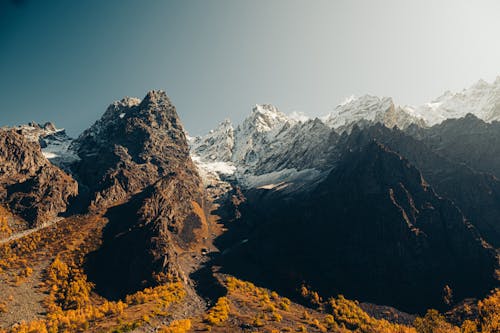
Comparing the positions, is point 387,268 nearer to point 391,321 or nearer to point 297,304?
point 391,321

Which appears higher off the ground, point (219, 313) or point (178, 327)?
point (219, 313)

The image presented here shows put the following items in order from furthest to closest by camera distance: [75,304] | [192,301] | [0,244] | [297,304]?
[0,244]
[297,304]
[192,301]
[75,304]

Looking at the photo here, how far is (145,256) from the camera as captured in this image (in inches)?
7825

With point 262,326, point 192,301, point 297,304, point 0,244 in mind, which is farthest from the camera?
point 0,244

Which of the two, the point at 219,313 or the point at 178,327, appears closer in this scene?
the point at 178,327

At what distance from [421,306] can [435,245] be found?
4509cm

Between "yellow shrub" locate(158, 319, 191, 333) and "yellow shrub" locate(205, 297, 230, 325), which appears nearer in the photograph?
"yellow shrub" locate(158, 319, 191, 333)

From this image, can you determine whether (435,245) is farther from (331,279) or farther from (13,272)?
(13,272)

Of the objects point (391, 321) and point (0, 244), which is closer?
point (391, 321)

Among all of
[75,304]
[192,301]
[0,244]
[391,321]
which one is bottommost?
[391,321]

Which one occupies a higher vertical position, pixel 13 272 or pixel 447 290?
pixel 13 272

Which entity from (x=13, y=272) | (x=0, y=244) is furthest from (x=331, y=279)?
(x=0, y=244)

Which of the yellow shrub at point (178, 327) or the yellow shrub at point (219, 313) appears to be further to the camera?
the yellow shrub at point (219, 313)

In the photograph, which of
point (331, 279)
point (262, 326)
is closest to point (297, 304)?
point (331, 279)
